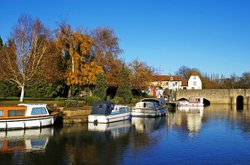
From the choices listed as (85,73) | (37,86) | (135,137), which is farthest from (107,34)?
(135,137)

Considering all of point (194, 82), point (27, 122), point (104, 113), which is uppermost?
point (194, 82)

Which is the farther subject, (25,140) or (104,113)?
(104,113)

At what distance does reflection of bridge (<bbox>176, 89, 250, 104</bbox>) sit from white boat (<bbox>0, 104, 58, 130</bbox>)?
6708 centimetres

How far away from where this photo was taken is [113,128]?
1479 inches

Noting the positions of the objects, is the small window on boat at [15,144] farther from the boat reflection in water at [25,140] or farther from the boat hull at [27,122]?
the boat hull at [27,122]

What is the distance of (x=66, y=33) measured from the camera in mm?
53781

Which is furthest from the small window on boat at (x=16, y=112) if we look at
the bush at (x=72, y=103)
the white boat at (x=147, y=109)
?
the white boat at (x=147, y=109)

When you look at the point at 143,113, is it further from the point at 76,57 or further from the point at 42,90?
the point at 42,90

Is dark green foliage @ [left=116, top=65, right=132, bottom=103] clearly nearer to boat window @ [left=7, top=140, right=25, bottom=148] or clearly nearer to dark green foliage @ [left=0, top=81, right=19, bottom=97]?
dark green foliage @ [left=0, top=81, right=19, bottom=97]

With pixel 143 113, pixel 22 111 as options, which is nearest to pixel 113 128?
pixel 22 111

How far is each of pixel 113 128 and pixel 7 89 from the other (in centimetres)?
2551

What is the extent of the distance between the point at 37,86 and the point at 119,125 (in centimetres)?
2206

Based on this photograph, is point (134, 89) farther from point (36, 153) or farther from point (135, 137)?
point (36, 153)

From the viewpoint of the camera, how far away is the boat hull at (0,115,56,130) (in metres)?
32.7
